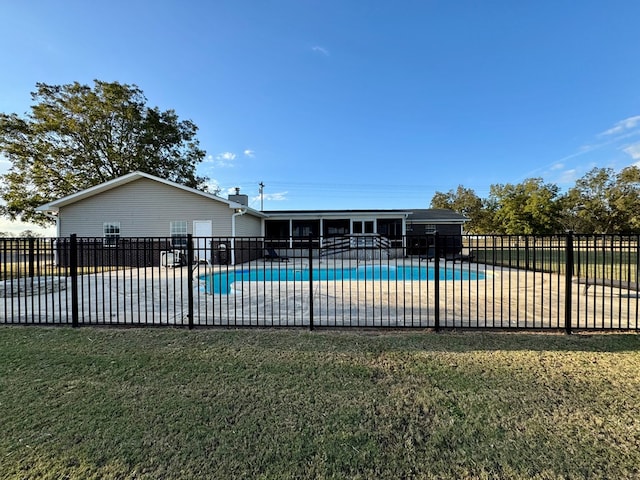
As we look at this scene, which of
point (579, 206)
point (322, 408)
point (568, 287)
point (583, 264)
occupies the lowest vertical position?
point (583, 264)

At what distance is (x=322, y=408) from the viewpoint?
272cm

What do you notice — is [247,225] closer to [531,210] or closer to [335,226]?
[335,226]

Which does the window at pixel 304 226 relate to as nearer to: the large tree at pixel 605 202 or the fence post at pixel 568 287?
the fence post at pixel 568 287

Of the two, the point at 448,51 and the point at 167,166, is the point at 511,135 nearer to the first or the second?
the point at 448,51

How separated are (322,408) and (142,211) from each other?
16.4 metres

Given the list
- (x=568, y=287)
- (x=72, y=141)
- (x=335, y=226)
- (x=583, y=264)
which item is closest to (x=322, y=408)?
(x=568, y=287)

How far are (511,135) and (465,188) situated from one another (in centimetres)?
3086

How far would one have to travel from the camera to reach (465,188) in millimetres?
49219

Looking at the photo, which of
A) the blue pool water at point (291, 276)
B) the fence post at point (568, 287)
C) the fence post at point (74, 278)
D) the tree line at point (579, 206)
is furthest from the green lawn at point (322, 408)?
the tree line at point (579, 206)

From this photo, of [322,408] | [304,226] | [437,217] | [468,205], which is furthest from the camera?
[468,205]

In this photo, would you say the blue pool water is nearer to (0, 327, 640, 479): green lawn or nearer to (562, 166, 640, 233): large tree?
(0, 327, 640, 479): green lawn

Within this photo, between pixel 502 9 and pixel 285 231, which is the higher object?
pixel 502 9

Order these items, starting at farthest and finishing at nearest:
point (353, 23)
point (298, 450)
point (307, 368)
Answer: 1. point (353, 23)
2. point (307, 368)
3. point (298, 450)

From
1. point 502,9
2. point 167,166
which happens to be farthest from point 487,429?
point 167,166
